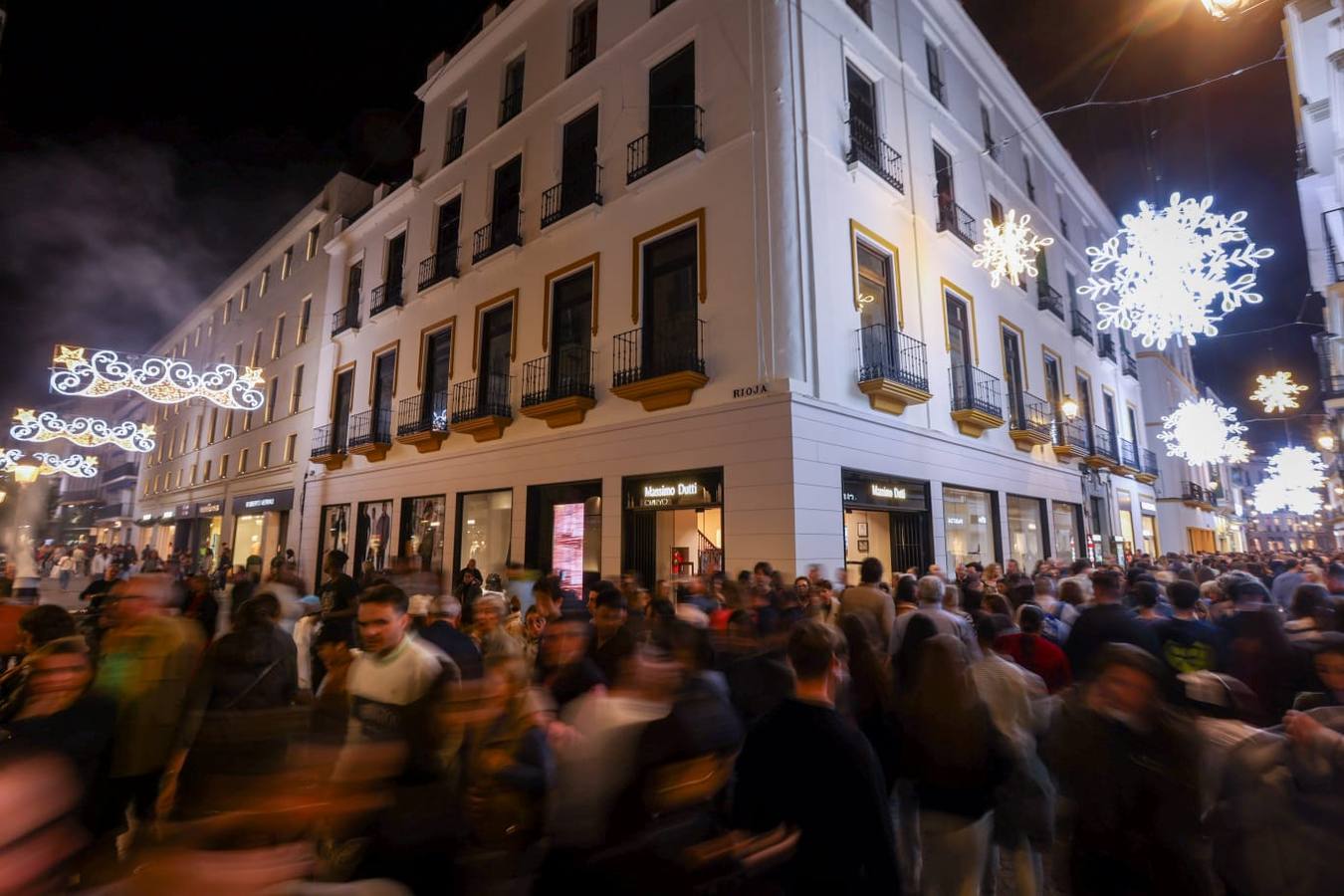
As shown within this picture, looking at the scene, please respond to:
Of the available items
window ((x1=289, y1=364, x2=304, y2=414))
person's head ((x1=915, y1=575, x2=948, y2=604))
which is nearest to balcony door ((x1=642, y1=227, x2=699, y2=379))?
person's head ((x1=915, y1=575, x2=948, y2=604))

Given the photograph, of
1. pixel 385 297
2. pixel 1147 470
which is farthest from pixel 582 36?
pixel 1147 470

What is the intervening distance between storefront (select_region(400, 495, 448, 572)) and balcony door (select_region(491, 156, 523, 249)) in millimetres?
6567

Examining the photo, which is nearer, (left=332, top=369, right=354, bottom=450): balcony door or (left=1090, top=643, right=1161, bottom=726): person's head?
(left=1090, top=643, right=1161, bottom=726): person's head

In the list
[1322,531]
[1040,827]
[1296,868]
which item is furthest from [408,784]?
[1322,531]

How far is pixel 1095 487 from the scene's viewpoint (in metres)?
21.0

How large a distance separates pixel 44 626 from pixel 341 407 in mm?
16894

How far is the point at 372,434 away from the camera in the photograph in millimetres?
17656

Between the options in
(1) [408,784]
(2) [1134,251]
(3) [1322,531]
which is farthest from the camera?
(3) [1322,531]

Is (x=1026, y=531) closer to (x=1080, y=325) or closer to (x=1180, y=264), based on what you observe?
(x=1080, y=325)

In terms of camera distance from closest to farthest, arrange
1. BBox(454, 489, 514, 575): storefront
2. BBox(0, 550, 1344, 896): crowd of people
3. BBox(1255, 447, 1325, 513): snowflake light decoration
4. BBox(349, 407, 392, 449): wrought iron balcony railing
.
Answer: BBox(0, 550, 1344, 896): crowd of people
BBox(454, 489, 514, 575): storefront
BBox(349, 407, 392, 449): wrought iron balcony railing
BBox(1255, 447, 1325, 513): snowflake light decoration

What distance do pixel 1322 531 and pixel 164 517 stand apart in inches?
4606

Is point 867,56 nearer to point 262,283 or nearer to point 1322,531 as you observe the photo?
point 262,283

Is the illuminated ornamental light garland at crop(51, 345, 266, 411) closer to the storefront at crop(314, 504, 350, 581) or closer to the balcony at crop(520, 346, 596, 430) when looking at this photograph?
the storefront at crop(314, 504, 350, 581)

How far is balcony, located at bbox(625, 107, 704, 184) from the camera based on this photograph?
1168 cm
